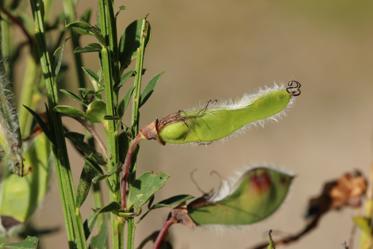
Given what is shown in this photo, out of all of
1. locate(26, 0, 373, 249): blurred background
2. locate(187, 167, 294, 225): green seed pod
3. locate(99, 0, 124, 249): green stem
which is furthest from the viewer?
locate(26, 0, 373, 249): blurred background

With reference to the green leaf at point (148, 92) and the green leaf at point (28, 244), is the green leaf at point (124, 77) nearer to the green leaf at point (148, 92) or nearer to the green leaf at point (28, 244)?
the green leaf at point (148, 92)

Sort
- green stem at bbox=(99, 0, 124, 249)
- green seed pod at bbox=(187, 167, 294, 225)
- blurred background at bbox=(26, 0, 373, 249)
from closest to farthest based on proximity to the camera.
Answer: green stem at bbox=(99, 0, 124, 249) → green seed pod at bbox=(187, 167, 294, 225) → blurred background at bbox=(26, 0, 373, 249)

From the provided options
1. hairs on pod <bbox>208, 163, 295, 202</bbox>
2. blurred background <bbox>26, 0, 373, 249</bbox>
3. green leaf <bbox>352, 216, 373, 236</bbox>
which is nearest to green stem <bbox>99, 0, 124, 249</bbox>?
hairs on pod <bbox>208, 163, 295, 202</bbox>

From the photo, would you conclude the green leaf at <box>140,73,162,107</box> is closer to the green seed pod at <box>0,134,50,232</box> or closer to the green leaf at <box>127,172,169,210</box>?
the green leaf at <box>127,172,169,210</box>

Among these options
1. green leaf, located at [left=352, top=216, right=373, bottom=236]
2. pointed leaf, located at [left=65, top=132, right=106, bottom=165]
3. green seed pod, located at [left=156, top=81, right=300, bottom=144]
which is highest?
green seed pod, located at [left=156, top=81, right=300, bottom=144]

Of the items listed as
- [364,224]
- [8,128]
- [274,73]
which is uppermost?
[274,73]

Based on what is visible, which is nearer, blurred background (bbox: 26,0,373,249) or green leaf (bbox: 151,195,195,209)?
green leaf (bbox: 151,195,195,209)

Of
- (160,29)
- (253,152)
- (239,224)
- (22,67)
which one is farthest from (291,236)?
(160,29)

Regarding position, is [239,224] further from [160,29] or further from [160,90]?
[160,29]

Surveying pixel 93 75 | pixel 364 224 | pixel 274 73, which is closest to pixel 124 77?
pixel 93 75

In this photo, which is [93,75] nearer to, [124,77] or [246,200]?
[124,77]
